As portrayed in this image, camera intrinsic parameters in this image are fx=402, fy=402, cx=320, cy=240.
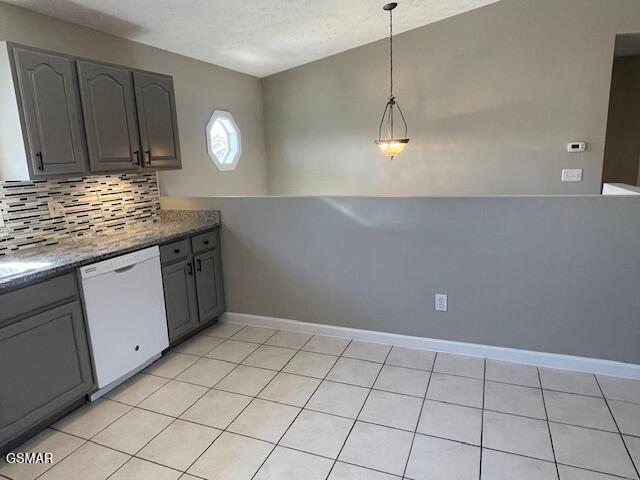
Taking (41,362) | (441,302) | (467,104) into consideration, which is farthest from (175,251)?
(467,104)

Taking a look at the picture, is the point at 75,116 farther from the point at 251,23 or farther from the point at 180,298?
the point at 251,23

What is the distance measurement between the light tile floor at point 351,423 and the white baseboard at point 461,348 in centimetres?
6

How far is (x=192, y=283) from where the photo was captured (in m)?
3.06

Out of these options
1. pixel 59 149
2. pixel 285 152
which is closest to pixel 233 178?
pixel 285 152

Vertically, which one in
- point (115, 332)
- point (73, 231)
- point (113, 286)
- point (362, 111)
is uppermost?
point (362, 111)

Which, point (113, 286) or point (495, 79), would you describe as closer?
point (113, 286)

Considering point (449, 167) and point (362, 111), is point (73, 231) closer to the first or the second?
point (362, 111)

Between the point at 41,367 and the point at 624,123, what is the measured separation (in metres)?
6.25

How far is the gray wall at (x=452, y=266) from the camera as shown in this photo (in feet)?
7.73

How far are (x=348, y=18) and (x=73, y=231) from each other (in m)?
2.88

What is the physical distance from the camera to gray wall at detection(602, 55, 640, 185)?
4.84 metres

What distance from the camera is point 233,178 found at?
4539 millimetres

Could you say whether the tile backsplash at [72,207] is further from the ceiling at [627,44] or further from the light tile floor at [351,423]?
the ceiling at [627,44]

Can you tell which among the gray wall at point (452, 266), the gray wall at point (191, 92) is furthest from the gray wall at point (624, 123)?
the gray wall at point (191, 92)
